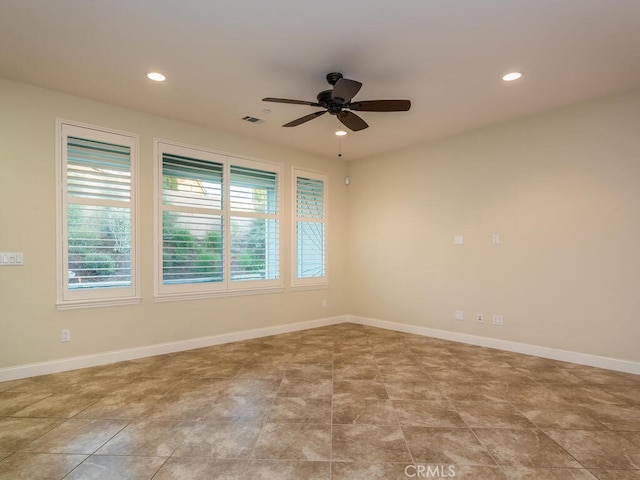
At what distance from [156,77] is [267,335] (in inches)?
139

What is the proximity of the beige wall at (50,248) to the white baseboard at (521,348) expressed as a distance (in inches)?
98.6

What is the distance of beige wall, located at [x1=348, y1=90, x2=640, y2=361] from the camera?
11.8 feet

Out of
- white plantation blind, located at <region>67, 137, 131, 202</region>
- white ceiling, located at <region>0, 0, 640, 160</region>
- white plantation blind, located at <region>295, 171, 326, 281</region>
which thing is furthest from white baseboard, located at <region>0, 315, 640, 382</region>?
white ceiling, located at <region>0, 0, 640, 160</region>

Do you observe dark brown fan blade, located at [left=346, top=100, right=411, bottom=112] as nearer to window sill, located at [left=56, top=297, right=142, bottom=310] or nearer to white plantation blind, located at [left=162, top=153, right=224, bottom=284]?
white plantation blind, located at [left=162, top=153, right=224, bottom=284]

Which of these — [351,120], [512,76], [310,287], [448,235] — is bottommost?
[310,287]

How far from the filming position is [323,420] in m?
2.53

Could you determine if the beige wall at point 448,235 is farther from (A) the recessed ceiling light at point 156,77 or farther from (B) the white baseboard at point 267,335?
(A) the recessed ceiling light at point 156,77

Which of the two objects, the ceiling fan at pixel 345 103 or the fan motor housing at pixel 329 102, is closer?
the ceiling fan at pixel 345 103

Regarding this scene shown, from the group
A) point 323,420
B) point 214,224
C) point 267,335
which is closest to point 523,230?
point 323,420

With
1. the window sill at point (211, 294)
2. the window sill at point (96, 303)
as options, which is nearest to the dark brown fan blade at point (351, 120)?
the window sill at point (211, 294)

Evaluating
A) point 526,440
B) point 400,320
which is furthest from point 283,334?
point 526,440

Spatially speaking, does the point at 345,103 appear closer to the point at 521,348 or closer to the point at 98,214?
the point at 98,214

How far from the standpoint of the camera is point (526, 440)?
89.2 inches

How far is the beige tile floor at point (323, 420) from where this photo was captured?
1.99 metres
